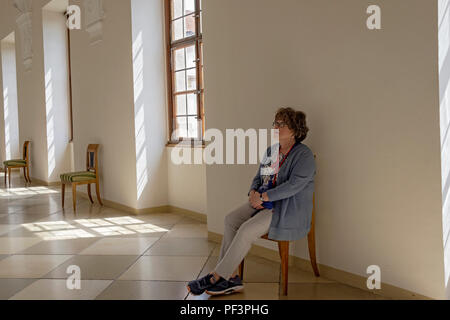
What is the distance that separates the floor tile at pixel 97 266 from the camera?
11.7 ft

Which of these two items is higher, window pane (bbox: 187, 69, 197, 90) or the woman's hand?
window pane (bbox: 187, 69, 197, 90)

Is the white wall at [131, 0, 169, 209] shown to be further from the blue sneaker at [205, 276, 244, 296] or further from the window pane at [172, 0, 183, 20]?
the blue sneaker at [205, 276, 244, 296]

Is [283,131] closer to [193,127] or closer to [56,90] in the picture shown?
[193,127]

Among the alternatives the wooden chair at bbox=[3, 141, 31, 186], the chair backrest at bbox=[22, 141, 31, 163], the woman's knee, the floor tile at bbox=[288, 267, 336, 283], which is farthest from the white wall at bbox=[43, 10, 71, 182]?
the woman's knee

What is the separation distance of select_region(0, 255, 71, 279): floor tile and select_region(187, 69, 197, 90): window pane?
266cm

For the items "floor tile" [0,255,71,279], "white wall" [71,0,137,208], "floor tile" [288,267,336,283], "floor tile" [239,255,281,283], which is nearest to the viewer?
"floor tile" [288,267,336,283]

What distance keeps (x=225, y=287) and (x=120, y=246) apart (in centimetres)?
180

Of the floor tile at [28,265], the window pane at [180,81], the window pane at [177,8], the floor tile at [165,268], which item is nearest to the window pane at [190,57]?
the window pane at [180,81]

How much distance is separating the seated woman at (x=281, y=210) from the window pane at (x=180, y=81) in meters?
2.90

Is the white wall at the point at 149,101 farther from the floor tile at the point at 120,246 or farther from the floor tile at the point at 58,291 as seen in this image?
the floor tile at the point at 58,291

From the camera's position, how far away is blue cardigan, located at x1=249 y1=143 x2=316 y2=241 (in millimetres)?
3008

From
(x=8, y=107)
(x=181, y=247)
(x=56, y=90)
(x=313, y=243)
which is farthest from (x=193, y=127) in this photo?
(x=8, y=107)

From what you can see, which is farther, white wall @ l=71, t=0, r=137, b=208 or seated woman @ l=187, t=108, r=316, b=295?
white wall @ l=71, t=0, r=137, b=208

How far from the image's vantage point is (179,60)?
5953 mm
